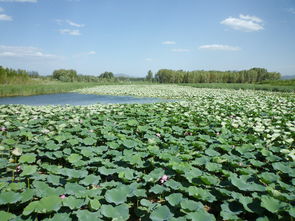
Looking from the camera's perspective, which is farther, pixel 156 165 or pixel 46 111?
pixel 46 111

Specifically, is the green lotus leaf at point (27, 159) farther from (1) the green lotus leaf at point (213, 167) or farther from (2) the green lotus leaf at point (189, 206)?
(1) the green lotus leaf at point (213, 167)

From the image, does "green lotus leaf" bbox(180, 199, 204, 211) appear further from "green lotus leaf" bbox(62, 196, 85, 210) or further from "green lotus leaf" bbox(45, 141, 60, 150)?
"green lotus leaf" bbox(45, 141, 60, 150)

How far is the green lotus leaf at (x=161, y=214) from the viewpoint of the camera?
1707mm

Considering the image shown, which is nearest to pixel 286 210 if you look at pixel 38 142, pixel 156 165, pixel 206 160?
pixel 206 160

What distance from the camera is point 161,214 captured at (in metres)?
1.75

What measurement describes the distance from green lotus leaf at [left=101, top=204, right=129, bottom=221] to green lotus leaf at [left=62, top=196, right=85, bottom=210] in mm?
229

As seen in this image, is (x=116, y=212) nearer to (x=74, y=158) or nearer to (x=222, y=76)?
(x=74, y=158)

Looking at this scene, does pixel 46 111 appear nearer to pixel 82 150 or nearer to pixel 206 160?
pixel 82 150

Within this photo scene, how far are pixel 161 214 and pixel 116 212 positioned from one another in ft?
1.23

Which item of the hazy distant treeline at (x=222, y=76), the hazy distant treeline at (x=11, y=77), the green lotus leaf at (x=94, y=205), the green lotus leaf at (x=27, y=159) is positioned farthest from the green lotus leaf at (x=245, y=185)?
the hazy distant treeline at (x=222, y=76)

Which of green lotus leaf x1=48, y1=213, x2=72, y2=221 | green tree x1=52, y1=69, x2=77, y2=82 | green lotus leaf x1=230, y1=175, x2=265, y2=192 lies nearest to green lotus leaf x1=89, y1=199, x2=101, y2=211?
green lotus leaf x1=48, y1=213, x2=72, y2=221

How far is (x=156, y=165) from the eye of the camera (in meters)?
2.79

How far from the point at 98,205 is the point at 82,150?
4.42ft

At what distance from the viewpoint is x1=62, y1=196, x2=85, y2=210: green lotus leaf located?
5.98 feet
